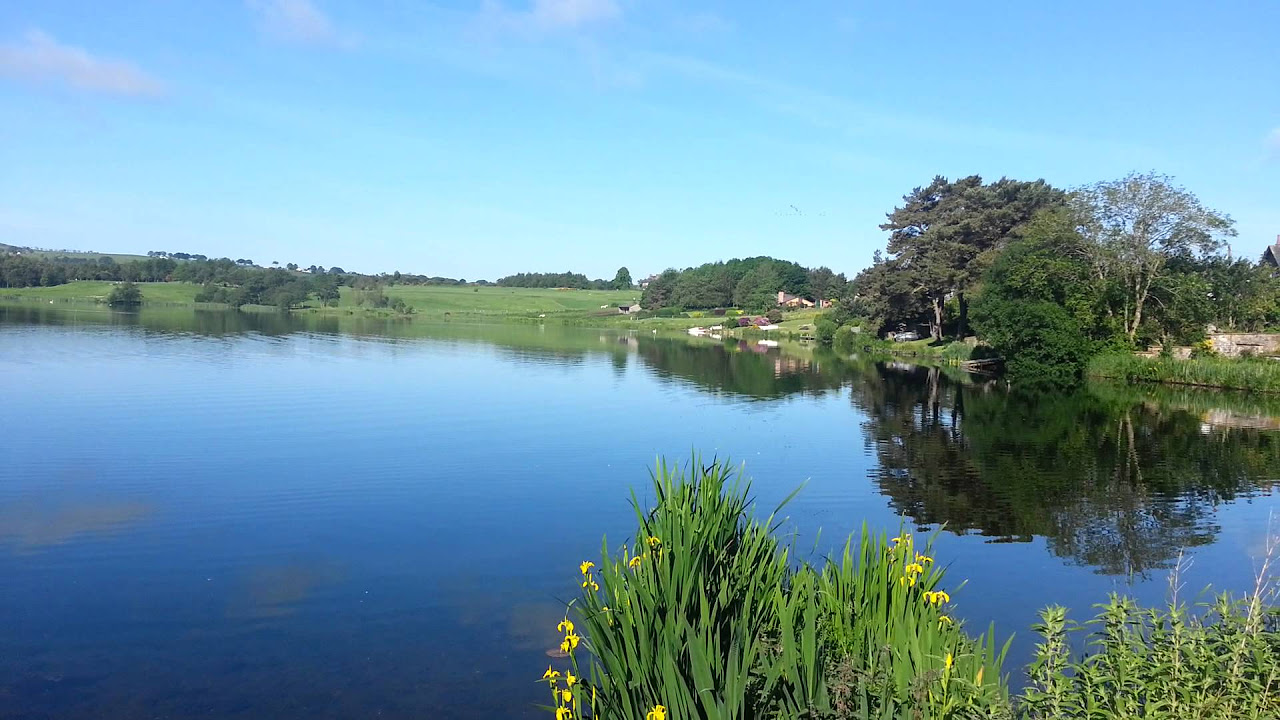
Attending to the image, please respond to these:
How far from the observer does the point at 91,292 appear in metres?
118

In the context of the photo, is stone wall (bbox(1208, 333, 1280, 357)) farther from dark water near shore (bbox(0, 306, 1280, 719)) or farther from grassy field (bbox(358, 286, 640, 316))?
grassy field (bbox(358, 286, 640, 316))

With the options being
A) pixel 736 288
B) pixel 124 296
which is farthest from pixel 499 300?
→ pixel 124 296

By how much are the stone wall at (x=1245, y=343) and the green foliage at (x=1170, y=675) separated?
41739mm

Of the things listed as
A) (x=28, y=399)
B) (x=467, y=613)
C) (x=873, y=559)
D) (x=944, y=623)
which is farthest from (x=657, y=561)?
(x=28, y=399)

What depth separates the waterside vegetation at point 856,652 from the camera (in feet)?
15.9

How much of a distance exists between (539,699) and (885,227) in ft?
201

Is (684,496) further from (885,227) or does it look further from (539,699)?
(885,227)

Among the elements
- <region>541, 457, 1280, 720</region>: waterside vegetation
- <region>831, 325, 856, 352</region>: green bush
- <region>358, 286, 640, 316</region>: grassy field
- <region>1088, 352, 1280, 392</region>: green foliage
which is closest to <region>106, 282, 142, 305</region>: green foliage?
<region>358, 286, 640, 316</region>: grassy field

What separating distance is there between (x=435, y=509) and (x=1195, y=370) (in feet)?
122

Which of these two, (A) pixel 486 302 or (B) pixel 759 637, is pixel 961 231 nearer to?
(B) pixel 759 637

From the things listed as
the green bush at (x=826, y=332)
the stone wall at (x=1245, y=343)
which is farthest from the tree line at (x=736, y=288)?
the stone wall at (x=1245, y=343)

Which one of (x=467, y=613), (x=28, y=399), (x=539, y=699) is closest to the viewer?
(x=539, y=699)

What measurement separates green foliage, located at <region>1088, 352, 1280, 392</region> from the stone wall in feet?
3.49

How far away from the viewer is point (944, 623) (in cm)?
632
